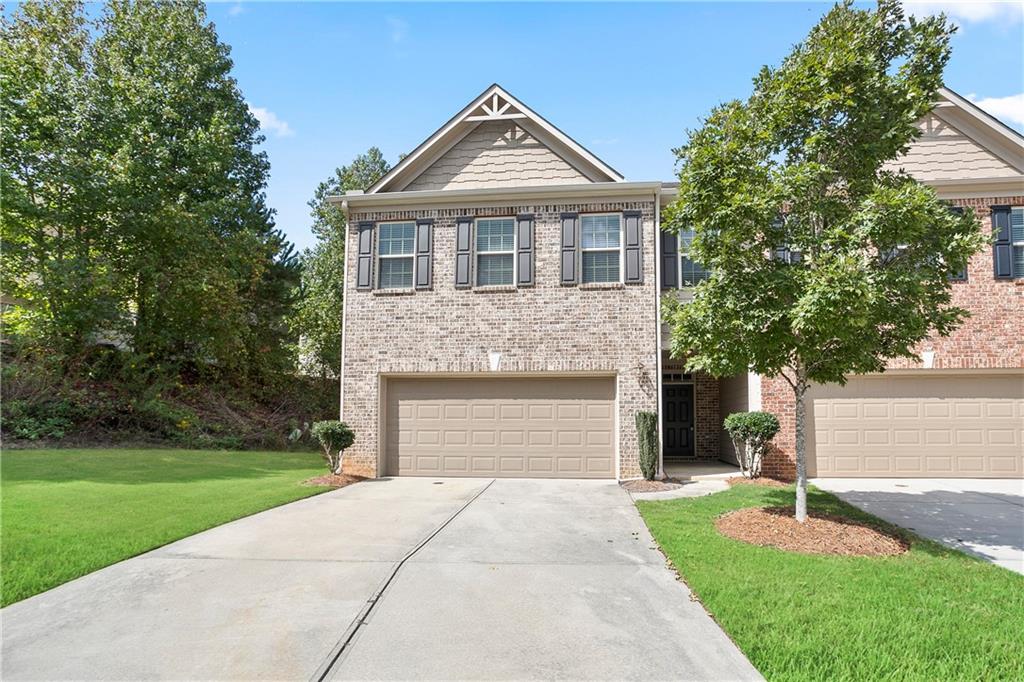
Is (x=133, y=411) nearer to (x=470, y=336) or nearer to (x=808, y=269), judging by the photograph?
(x=470, y=336)

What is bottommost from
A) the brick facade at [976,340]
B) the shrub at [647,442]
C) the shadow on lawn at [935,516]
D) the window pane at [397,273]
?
the shadow on lawn at [935,516]

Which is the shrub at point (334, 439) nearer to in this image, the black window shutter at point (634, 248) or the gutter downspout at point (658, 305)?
the gutter downspout at point (658, 305)

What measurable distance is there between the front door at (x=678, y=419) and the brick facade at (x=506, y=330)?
12.4 feet

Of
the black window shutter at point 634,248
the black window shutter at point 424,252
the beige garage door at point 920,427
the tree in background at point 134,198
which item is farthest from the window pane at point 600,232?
the tree in background at point 134,198

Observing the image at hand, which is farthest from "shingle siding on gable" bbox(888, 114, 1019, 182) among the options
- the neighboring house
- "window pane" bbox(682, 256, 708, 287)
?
"window pane" bbox(682, 256, 708, 287)

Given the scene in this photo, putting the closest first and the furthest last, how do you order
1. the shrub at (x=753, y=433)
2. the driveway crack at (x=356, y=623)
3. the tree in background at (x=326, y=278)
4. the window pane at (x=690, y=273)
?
the driveway crack at (x=356, y=623) < the shrub at (x=753, y=433) < the window pane at (x=690, y=273) < the tree in background at (x=326, y=278)

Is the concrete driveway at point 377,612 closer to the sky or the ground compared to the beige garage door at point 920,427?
closer to the ground

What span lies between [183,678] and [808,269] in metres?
7.02

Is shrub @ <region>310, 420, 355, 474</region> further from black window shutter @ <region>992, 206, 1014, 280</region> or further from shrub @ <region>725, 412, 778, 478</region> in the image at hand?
black window shutter @ <region>992, 206, 1014, 280</region>

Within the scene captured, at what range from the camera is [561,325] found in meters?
12.2

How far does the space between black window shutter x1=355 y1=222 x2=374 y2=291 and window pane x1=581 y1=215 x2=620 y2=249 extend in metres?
4.78

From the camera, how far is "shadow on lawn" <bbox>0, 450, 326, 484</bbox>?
1023 cm

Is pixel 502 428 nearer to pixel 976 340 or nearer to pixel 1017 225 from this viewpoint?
pixel 976 340

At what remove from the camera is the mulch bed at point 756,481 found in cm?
1083
